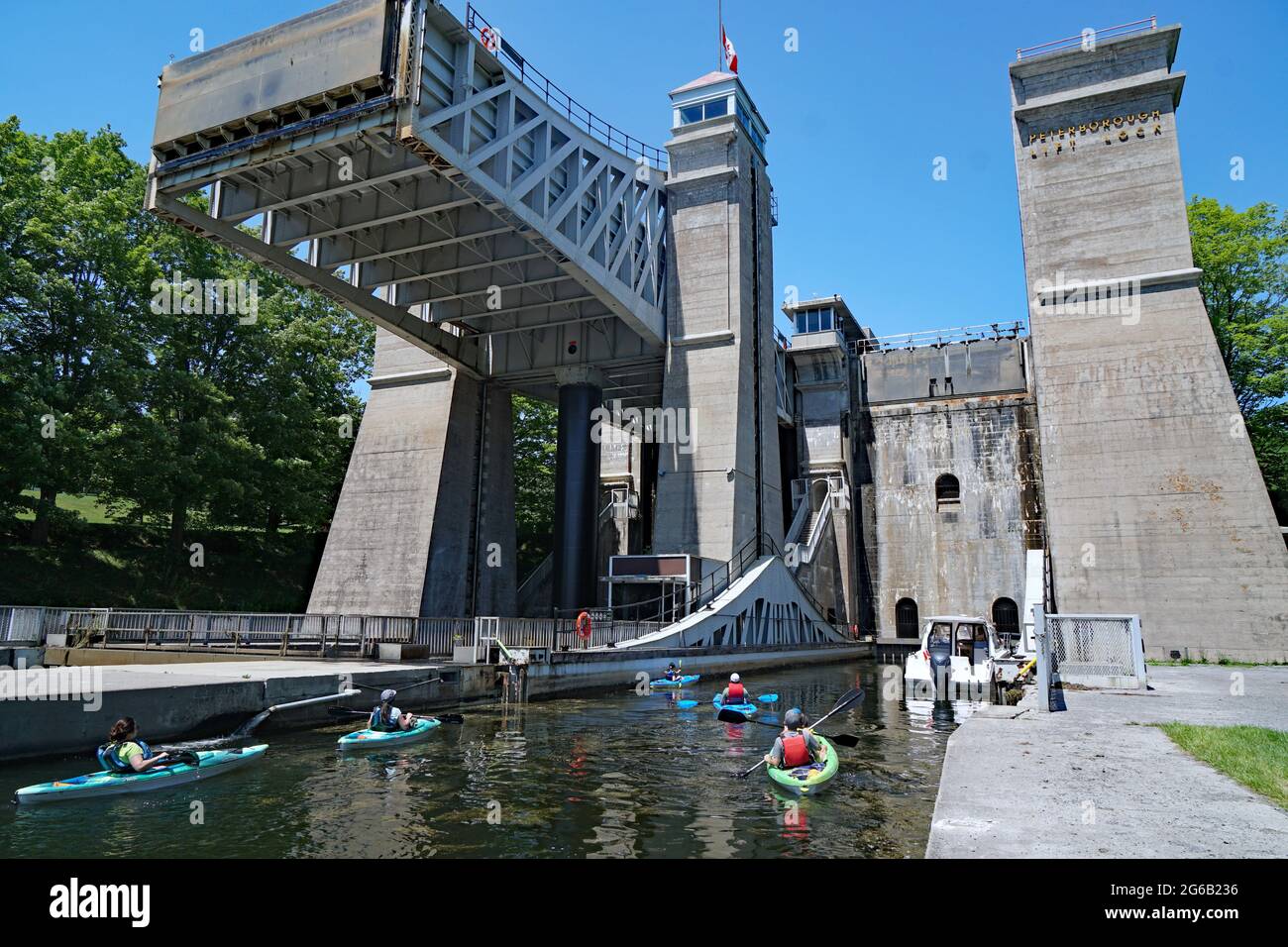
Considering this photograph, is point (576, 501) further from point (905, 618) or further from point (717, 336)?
point (905, 618)

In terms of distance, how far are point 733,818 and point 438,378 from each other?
29.5m

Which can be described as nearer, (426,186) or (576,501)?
(426,186)

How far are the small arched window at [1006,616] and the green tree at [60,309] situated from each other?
140 feet

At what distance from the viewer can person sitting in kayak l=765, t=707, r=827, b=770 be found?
11352mm

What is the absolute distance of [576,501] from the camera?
34.8 metres

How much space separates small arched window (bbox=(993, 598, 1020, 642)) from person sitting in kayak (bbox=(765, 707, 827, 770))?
34.6 meters

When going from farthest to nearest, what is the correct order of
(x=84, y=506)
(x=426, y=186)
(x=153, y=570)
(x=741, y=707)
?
(x=84, y=506) → (x=153, y=570) → (x=426, y=186) → (x=741, y=707)

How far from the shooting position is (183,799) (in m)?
9.89

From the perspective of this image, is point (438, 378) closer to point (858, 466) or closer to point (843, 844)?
point (858, 466)

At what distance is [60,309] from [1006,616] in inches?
1845

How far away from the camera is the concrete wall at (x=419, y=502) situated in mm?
32719

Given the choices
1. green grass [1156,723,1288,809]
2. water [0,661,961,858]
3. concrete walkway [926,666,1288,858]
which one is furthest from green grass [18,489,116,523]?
green grass [1156,723,1288,809]

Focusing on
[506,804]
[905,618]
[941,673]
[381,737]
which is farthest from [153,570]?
[905,618]

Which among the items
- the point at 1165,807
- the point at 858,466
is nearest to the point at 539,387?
the point at 858,466
